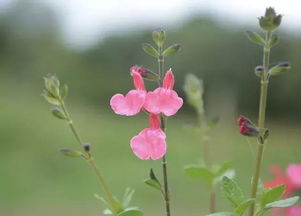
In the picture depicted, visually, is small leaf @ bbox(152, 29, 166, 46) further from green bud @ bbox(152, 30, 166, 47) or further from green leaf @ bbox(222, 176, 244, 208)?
green leaf @ bbox(222, 176, 244, 208)

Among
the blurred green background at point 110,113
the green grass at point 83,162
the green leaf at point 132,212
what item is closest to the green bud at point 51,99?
the green leaf at point 132,212

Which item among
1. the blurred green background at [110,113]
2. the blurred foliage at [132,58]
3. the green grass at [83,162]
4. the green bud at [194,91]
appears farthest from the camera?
the blurred foliage at [132,58]

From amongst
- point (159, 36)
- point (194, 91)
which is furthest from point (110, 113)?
point (159, 36)

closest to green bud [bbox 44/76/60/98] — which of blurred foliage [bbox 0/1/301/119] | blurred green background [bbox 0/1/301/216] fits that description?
blurred green background [bbox 0/1/301/216]

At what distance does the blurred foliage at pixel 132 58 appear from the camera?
303 inches

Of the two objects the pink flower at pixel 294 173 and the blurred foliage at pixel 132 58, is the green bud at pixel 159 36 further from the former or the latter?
the blurred foliage at pixel 132 58

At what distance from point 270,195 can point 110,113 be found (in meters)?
8.46

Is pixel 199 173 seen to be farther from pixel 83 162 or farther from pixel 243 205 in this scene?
pixel 83 162

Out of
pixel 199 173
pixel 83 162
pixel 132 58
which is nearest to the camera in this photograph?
pixel 199 173

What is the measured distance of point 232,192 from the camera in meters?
0.44

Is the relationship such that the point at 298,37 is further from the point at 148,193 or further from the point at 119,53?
the point at 148,193

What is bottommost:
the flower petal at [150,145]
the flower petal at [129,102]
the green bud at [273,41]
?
the flower petal at [150,145]

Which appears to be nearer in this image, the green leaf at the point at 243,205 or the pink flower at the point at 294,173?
the green leaf at the point at 243,205

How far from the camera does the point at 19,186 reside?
5.34m
